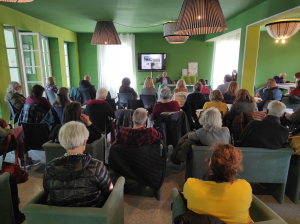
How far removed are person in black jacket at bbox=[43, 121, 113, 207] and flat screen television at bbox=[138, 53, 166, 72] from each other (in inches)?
325

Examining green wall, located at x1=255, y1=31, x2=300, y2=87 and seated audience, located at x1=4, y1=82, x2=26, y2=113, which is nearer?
seated audience, located at x1=4, y1=82, x2=26, y2=113

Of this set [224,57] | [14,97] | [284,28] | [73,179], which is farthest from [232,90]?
[224,57]

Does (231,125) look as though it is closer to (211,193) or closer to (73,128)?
(211,193)

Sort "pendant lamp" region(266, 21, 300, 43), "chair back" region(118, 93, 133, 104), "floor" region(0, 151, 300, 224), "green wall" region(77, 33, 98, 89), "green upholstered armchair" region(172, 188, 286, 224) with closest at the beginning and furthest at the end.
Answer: "green upholstered armchair" region(172, 188, 286, 224), "floor" region(0, 151, 300, 224), "pendant lamp" region(266, 21, 300, 43), "chair back" region(118, 93, 133, 104), "green wall" region(77, 33, 98, 89)

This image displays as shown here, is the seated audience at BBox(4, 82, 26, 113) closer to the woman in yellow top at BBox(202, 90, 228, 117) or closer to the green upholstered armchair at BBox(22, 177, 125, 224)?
the green upholstered armchair at BBox(22, 177, 125, 224)

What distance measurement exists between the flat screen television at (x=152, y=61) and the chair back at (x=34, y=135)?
700cm

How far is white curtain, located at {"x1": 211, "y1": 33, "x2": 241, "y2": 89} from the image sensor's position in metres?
8.67

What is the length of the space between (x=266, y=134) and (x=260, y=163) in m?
0.32

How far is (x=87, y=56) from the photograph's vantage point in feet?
30.5

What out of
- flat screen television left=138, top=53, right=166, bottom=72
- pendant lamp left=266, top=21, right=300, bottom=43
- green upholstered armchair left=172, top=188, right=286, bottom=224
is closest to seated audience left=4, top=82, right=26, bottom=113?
green upholstered armchair left=172, top=188, right=286, bottom=224

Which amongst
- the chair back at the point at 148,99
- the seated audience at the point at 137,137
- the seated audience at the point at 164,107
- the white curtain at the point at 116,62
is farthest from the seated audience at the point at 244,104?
the white curtain at the point at 116,62

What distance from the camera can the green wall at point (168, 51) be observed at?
920cm

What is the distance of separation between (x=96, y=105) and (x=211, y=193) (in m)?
2.83

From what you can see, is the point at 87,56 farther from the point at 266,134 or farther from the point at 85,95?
the point at 266,134
